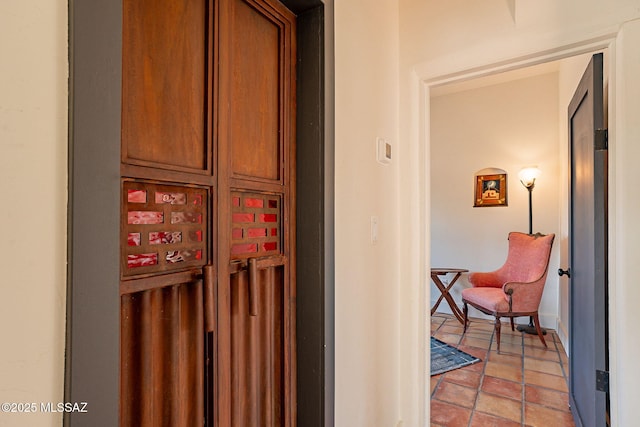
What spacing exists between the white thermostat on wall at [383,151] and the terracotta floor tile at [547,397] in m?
2.09

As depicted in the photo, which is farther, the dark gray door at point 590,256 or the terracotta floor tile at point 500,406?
the terracotta floor tile at point 500,406

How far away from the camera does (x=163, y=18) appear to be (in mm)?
753

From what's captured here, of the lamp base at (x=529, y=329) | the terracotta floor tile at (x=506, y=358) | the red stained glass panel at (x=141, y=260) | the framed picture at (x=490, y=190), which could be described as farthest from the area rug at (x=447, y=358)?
the red stained glass panel at (x=141, y=260)

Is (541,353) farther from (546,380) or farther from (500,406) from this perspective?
(500,406)

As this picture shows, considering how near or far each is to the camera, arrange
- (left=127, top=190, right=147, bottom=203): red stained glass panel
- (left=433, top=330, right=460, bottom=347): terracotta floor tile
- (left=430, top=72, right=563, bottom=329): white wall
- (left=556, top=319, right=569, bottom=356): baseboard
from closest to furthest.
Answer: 1. (left=127, top=190, right=147, bottom=203): red stained glass panel
2. (left=556, top=319, right=569, bottom=356): baseboard
3. (left=433, top=330, right=460, bottom=347): terracotta floor tile
4. (left=430, top=72, right=563, bottom=329): white wall

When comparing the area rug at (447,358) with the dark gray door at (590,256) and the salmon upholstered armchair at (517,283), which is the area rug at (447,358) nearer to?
the salmon upholstered armchair at (517,283)

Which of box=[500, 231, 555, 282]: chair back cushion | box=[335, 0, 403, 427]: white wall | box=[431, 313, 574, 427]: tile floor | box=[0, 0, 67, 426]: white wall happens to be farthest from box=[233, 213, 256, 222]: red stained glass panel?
box=[500, 231, 555, 282]: chair back cushion

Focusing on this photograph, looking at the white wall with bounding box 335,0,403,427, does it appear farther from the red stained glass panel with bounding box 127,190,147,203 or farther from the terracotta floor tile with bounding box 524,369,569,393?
the terracotta floor tile with bounding box 524,369,569,393

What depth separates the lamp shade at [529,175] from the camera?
3.81m

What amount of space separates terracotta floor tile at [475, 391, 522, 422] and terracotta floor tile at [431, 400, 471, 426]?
5.1 inches

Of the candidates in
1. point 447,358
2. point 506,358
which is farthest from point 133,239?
point 506,358

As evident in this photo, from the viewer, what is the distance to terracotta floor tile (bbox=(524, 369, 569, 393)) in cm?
248

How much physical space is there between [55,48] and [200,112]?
0.38 meters

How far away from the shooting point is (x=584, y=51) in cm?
145
